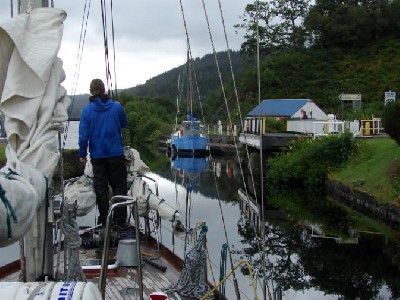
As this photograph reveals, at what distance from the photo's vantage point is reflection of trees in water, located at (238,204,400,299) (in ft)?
39.5

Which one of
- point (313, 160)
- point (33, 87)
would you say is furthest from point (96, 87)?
point (313, 160)

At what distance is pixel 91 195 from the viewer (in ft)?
23.3

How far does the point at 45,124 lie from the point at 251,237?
1286cm

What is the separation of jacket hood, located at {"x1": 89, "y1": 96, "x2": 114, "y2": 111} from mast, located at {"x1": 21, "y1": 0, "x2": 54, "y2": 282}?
8.94 feet

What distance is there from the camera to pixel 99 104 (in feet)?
21.7

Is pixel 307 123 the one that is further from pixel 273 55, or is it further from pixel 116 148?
pixel 273 55

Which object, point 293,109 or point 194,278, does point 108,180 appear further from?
point 293,109

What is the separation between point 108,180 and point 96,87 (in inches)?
45.6

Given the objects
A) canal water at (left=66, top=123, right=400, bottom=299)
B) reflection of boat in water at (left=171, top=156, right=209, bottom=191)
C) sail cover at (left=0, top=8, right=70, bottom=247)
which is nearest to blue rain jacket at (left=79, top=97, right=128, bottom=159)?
canal water at (left=66, top=123, right=400, bottom=299)

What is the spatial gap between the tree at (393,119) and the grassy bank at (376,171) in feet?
2.48

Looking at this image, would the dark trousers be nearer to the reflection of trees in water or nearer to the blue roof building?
the reflection of trees in water

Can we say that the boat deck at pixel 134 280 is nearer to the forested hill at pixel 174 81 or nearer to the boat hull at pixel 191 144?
the boat hull at pixel 191 144

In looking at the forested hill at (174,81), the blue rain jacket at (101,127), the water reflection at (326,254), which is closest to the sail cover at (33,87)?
the blue rain jacket at (101,127)

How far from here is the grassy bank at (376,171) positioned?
17.0m
